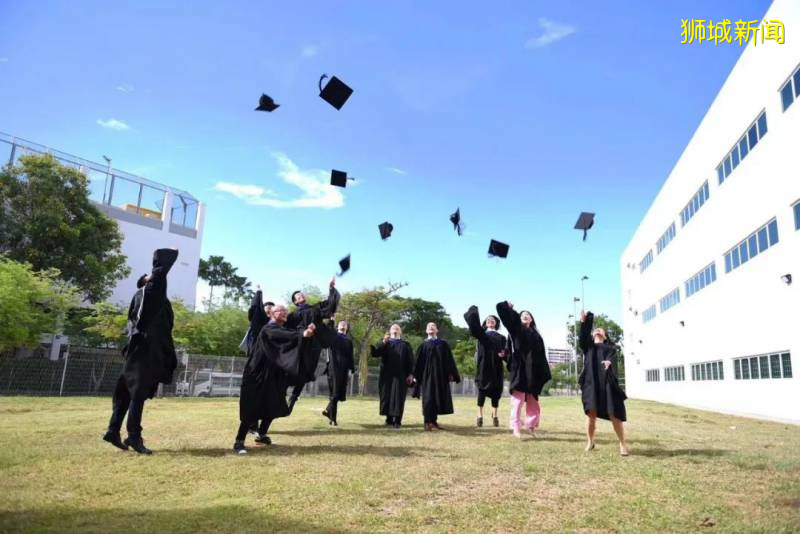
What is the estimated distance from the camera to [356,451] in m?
7.04

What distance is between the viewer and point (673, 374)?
2873 centimetres

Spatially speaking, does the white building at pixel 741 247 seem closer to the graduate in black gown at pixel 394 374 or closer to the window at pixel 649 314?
the window at pixel 649 314

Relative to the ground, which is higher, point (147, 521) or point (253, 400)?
point (253, 400)

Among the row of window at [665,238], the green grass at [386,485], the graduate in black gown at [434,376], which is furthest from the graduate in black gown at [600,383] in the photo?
the row of window at [665,238]

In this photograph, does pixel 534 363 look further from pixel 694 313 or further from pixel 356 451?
pixel 694 313

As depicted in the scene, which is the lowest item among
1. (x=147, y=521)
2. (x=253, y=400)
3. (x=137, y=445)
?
(x=147, y=521)

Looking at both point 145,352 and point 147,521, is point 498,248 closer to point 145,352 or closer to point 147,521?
point 145,352

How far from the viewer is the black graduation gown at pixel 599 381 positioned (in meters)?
7.26

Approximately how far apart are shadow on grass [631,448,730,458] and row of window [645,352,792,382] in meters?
10.5

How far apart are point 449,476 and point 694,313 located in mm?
22928

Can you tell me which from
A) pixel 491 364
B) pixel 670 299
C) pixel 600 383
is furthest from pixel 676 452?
pixel 670 299

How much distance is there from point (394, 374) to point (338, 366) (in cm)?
110

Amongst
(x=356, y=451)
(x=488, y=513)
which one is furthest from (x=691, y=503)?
(x=356, y=451)

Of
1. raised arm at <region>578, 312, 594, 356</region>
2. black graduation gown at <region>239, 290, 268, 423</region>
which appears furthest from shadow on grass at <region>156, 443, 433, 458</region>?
raised arm at <region>578, 312, 594, 356</region>
